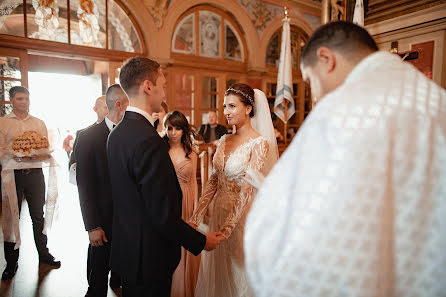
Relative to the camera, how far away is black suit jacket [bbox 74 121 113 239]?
86.5 inches

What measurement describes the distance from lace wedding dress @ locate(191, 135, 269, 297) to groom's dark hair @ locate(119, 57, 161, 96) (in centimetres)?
91

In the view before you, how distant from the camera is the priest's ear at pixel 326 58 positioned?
100 cm

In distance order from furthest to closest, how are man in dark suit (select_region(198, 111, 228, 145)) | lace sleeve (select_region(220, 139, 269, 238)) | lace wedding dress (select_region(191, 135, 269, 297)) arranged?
man in dark suit (select_region(198, 111, 228, 145)) → lace wedding dress (select_region(191, 135, 269, 297)) → lace sleeve (select_region(220, 139, 269, 238))

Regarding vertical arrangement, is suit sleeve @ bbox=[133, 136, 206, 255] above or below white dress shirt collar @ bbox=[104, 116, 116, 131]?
below

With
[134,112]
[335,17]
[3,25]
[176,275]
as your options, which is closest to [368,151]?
[134,112]

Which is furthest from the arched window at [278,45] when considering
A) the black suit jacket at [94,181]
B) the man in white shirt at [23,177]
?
the black suit jacket at [94,181]

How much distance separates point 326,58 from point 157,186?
0.92 meters

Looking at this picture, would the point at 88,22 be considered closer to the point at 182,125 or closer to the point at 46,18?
the point at 46,18

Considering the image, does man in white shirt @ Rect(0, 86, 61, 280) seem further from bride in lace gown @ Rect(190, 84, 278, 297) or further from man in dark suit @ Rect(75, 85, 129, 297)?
bride in lace gown @ Rect(190, 84, 278, 297)

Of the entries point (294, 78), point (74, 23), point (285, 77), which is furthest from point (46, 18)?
point (294, 78)

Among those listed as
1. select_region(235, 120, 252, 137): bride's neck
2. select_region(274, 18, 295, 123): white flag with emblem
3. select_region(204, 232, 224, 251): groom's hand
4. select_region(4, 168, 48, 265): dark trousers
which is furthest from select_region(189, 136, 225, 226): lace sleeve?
select_region(274, 18, 295, 123): white flag with emblem

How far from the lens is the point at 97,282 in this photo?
2322mm

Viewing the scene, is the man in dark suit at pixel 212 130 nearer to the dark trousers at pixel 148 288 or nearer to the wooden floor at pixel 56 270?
the wooden floor at pixel 56 270

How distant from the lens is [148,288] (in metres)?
1.46
